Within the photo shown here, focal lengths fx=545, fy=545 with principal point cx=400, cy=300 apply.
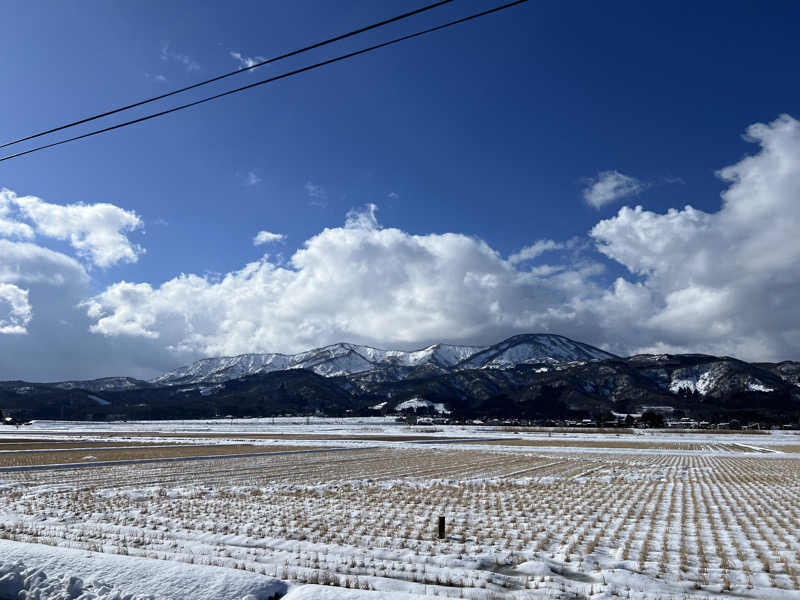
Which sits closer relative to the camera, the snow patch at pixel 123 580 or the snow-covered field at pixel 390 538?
the snow patch at pixel 123 580

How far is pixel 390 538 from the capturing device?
1404cm

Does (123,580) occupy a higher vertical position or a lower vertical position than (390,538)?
higher

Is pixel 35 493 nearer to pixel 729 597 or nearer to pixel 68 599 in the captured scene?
pixel 68 599

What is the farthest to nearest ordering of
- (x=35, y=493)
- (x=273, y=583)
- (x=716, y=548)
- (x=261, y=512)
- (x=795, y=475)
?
(x=795, y=475) < (x=35, y=493) < (x=261, y=512) < (x=716, y=548) < (x=273, y=583)

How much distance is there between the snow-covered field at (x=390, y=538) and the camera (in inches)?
389

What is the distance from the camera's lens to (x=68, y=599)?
9.11 meters

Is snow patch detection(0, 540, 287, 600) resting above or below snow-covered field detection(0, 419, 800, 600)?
above

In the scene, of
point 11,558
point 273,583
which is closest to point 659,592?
point 273,583

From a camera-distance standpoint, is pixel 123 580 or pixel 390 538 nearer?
pixel 123 580

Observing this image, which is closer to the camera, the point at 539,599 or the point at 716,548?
the point at 539,599

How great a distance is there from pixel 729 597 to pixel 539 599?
347 cm

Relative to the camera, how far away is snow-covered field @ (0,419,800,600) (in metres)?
9.88

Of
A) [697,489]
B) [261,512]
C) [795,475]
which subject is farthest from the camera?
[795,475]

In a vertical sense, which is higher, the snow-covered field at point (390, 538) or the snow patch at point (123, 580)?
the snow patch at point (123, 580)
